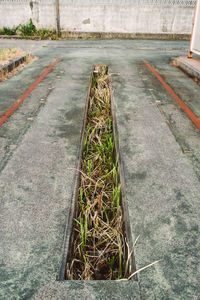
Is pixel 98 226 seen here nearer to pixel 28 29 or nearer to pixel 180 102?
pixel 180 102

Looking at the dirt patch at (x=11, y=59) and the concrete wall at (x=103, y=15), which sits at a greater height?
the concrete wall at (x=103, y=15)

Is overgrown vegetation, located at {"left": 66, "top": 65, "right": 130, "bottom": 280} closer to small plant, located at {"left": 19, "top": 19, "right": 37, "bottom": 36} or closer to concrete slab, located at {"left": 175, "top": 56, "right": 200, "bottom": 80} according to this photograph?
concrete slab, located at {"left": 175, "top": 56, "right": 200, "bottom": 80}

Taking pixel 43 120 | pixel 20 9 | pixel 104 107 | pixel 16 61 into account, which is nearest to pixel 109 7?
pixel 20 9

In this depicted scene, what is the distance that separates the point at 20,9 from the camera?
12.8 m

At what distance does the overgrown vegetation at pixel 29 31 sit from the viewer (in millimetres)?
12735

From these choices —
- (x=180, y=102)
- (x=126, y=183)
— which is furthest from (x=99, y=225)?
(x=180, y=102)

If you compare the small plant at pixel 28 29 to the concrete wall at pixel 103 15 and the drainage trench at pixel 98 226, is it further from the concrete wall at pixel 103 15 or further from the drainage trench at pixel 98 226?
the drainage trench at pixel 98 226

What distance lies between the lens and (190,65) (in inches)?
260

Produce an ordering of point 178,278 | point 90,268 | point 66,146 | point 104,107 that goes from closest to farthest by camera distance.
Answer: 1. point 178,278
2. point 90,268
3. point 66,146
4. point 104,107

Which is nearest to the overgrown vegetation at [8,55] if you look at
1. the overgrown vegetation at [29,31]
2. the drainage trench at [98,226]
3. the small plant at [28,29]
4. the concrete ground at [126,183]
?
the concrete ground at [126,183]

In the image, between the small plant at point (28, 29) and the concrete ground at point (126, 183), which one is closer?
the concrete ground at point (126, 183)

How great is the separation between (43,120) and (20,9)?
1129 cm

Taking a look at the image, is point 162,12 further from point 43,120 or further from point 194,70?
point 43,120

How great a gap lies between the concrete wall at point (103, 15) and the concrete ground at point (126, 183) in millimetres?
8958
